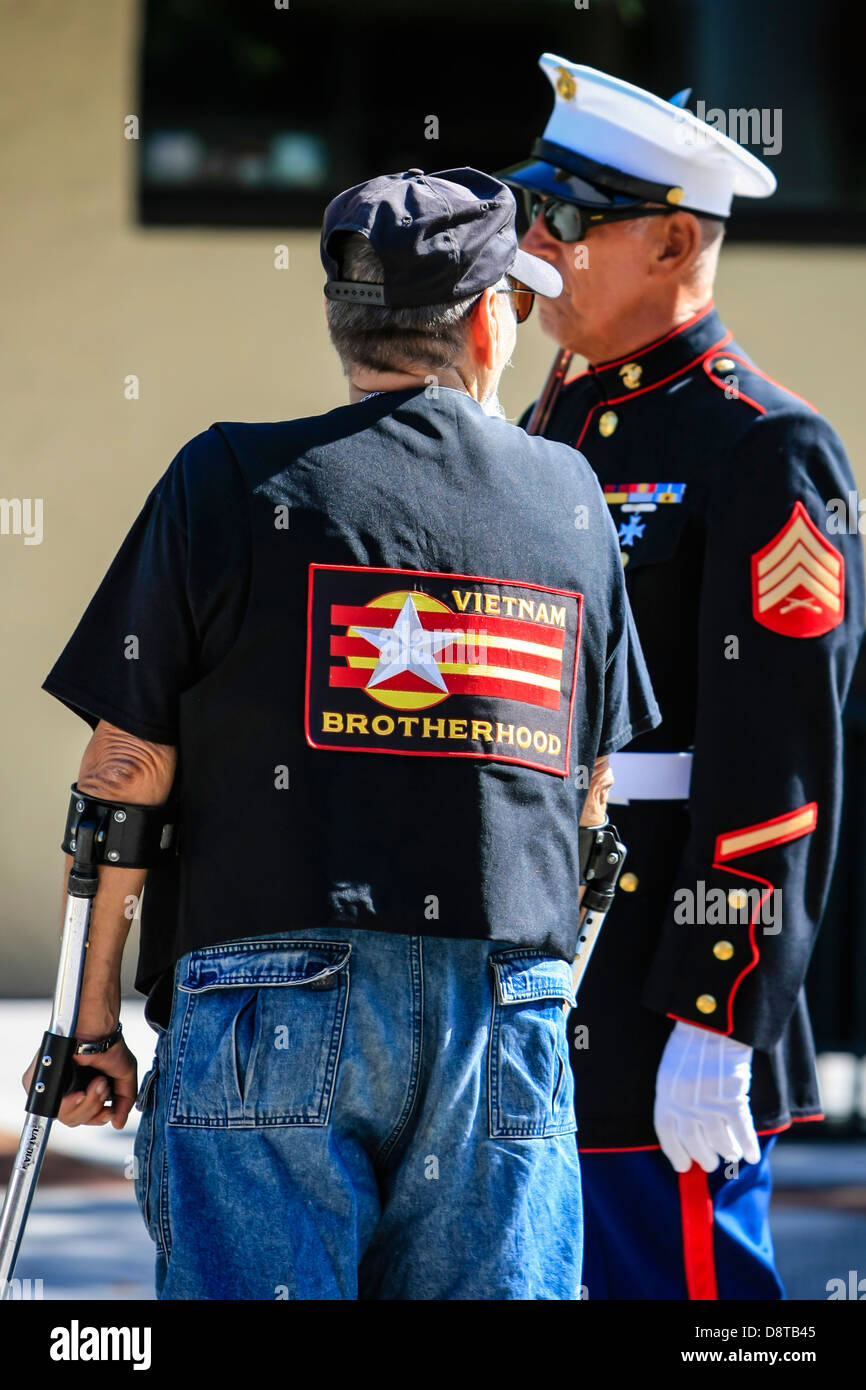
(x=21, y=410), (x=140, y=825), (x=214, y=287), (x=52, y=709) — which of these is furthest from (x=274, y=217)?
(x=140, y=825)

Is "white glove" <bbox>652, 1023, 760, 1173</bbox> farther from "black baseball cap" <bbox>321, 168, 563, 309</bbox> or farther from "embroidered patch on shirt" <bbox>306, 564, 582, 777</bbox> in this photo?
"black baseball cap" <bbox>321, 168, 563, 309</bbox>

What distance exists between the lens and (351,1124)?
1.95 metres

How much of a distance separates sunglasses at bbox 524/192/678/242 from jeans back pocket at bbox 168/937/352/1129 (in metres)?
1.61

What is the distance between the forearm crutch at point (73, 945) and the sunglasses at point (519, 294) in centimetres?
75

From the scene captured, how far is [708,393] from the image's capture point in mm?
3010

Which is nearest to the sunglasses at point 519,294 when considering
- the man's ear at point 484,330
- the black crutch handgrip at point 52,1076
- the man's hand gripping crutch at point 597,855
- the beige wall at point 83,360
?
the man's ear at point 484,330

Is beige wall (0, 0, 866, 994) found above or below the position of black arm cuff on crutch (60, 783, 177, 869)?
above

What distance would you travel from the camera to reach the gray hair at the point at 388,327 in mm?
2100

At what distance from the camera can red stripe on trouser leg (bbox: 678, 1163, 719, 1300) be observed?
9.17ft

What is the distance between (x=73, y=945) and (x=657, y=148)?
1.77m

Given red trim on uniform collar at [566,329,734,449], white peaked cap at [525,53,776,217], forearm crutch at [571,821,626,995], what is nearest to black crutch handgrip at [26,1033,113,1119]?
forearm crutch at [571,821,626,995]

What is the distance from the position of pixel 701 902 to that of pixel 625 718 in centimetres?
60

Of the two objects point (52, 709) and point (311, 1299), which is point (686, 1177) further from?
point (52, 709)

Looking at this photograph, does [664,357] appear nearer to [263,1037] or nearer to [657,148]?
[657,148]
